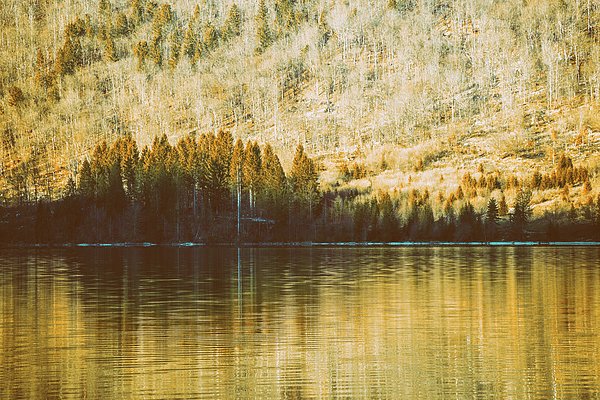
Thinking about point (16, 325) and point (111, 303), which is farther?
point (111, 303)

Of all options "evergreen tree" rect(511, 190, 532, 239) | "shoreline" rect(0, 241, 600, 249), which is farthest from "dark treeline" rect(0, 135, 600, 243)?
"shoreline" rect(0, 241, 600, 249)

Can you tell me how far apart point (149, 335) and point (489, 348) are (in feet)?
46.9

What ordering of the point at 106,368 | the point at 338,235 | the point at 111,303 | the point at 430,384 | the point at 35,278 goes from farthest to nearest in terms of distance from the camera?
the point at 338,235, the point at 35,278, the point at 111,303, the point at 106,368, the point at 430,384

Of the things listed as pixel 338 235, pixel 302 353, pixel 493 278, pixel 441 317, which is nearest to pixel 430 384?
pixel 302 353

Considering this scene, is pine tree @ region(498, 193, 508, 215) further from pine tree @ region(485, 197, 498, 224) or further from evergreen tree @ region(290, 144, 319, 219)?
evergreen tree @ region(290, 144, 319, 219)

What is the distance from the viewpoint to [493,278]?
241 feet

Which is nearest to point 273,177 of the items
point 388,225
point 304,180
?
point 304,180

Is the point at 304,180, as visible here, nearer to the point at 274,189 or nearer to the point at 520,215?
the point at 274,189

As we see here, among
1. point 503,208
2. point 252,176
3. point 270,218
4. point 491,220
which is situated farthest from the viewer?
point 252,176

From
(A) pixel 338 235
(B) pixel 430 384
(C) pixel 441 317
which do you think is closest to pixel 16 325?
(C) pixel 441 317

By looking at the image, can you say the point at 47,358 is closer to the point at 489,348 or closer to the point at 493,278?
the point at 489,348

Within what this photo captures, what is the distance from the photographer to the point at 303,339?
39000mm

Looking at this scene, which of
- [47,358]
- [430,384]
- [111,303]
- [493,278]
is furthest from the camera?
[493,278]

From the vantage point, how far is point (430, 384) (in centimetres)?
2928
